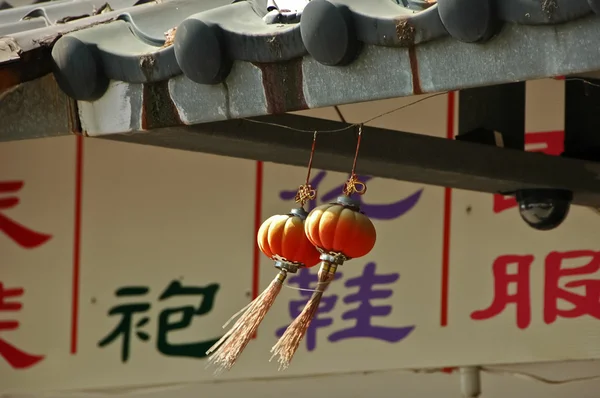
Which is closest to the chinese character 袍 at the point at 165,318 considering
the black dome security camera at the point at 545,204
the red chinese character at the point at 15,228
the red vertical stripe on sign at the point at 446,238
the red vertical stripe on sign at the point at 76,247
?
the red vertical stripe on sign at the point at 76,247

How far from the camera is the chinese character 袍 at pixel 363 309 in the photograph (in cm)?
525

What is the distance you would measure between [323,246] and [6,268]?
3.69 meters

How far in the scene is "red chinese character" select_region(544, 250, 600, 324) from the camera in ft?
16.0

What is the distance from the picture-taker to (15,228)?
6.20 meters

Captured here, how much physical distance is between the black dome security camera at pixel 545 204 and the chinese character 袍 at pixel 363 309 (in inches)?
50.7

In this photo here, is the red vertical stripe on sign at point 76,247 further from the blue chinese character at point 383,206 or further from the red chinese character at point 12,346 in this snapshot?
the blue chinese character at point 383,206

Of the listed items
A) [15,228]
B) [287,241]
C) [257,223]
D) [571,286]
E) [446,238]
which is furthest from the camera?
[15,228]

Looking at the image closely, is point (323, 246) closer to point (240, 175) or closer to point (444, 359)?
point (444, 359)

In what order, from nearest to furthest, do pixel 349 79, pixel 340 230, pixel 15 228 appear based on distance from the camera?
pixel 349 79
pixel 340 230
pixel 15 228

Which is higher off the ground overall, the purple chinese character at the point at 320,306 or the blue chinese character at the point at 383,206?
the blue chinese character at the point at 383,206

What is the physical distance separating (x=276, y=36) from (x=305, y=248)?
0.61 meters

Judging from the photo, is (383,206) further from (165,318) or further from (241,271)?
(165,318)

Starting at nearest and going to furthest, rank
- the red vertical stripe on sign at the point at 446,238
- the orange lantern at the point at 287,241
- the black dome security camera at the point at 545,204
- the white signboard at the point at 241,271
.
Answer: the orange lantern at the point at 287,241, the black dome security camera at the point at 545,204, the white signboard at the point at 241,271, the red vertical stripe on sign at the point at 446,238

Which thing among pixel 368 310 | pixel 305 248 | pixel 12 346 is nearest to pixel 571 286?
pixel 368 310
